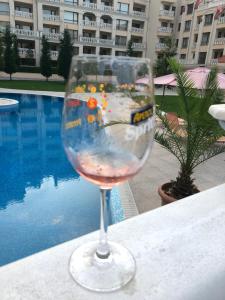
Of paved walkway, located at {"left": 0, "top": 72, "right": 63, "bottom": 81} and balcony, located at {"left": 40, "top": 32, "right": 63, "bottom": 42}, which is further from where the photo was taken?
balcony, located at {"left": 40, "top": 32, "right": 63, "bottom": 42}

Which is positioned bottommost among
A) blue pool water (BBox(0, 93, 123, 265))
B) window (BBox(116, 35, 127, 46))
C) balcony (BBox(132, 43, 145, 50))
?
blue pool water (BBox(0, 93, 123, 265))

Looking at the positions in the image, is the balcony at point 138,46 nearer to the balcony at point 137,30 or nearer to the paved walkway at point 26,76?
the balcony at point 137,30

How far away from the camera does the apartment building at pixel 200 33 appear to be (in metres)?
29.4

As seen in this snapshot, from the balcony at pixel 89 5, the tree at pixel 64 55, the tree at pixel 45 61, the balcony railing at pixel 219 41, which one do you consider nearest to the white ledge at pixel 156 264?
the tree at pixel 64 55

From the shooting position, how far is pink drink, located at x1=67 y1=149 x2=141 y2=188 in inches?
26.0

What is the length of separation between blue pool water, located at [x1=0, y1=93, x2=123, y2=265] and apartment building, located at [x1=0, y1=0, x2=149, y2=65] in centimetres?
2563

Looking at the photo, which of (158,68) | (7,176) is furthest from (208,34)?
(7,176)

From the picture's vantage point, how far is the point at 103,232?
2.43 feet

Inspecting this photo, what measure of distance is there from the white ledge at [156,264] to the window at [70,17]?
115ft

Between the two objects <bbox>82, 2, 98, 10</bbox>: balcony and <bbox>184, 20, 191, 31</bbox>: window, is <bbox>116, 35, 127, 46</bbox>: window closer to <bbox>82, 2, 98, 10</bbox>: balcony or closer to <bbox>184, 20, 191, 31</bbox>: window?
<bbox>82, 2, 98, 10</bbox>: balcony

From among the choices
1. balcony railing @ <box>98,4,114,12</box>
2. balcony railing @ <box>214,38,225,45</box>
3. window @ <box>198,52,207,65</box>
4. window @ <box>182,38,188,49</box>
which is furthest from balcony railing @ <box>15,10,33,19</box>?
balcony railing @ <box>214,38,225,45</box>

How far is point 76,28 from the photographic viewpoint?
3219 cm

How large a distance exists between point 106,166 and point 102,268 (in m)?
0.32

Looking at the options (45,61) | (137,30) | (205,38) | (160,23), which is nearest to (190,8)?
(160,23)
